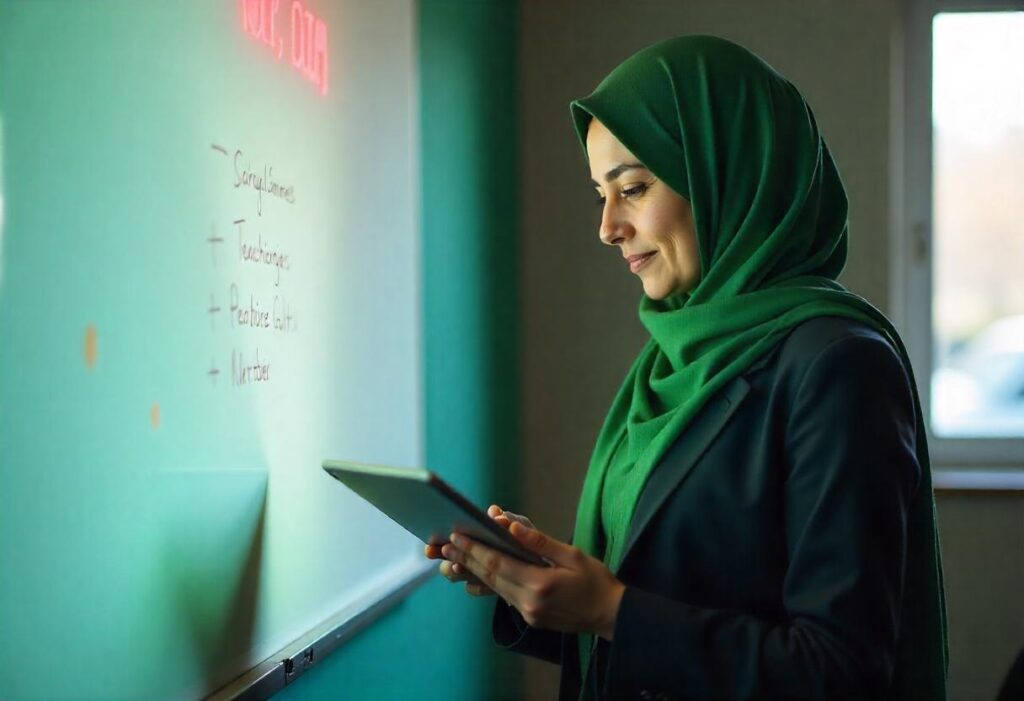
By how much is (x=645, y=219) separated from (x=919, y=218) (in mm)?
2246

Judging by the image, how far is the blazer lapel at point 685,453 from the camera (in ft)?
3.47

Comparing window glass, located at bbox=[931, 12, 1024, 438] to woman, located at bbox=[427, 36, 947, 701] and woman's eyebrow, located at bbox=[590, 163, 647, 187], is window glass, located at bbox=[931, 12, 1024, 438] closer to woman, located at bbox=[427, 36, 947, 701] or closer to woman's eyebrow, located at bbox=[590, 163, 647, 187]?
woman, located at bbox=[427, 36, 947, 701]

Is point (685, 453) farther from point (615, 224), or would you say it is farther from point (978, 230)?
point (978, 230)

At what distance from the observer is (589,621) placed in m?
0.99

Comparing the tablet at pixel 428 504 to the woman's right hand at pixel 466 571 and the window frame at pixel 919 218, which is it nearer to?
the woman's right hand at pixel 466 571

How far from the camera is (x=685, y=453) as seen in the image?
3.55 ft

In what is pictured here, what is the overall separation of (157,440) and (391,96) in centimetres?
93

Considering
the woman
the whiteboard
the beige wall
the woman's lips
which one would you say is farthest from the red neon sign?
the beige wall

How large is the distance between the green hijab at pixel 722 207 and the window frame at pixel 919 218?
6.84 ft

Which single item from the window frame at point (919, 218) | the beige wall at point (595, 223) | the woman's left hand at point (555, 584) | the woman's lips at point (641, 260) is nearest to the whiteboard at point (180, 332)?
the woman's left hand at point (555, 584)

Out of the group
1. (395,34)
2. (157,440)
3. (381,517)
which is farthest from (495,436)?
(157,440)

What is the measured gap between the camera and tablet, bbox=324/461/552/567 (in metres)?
0.87

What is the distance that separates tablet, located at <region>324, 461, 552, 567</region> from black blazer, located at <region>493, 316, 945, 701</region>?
14cm

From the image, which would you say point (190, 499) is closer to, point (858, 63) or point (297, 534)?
point (297, 534)
